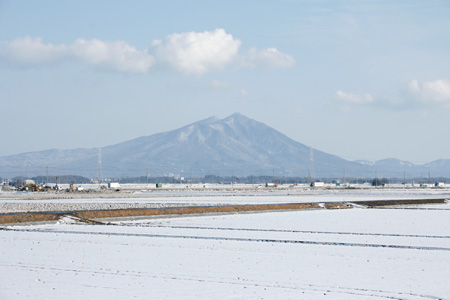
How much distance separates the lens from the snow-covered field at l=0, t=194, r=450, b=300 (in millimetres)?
17609

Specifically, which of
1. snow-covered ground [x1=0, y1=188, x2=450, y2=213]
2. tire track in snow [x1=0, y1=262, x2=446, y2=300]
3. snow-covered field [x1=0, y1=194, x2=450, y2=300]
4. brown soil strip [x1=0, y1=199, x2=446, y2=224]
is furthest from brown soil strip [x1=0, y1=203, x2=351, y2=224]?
tire track in snow [x1=0, y1=262, x2=446, y2=300]

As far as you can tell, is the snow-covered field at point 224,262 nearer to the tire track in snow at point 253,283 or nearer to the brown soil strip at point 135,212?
the tire track in snow at point 253,283

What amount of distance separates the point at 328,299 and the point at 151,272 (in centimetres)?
632

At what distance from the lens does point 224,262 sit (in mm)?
22969

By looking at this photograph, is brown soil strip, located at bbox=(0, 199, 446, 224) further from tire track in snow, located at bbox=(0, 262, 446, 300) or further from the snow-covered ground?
tire track in snow, located at bbox=(0, 262, 446, 300)

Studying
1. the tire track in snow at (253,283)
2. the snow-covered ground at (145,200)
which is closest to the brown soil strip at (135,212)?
the snow-covered ground at (145,200)

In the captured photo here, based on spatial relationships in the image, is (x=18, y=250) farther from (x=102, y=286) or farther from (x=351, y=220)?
(x=351, y=220)

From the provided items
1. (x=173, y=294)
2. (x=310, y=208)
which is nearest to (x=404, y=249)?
(x=173, y=294)

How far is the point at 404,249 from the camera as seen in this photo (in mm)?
27125

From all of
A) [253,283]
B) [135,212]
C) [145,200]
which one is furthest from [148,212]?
[253,283]

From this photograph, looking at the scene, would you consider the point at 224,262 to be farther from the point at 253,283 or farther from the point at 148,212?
the point at 148,212

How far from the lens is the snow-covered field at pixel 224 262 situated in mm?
17609

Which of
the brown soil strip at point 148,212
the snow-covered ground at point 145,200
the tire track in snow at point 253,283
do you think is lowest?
the tire track in snow at point 253,283

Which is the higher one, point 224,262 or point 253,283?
point 224,262
